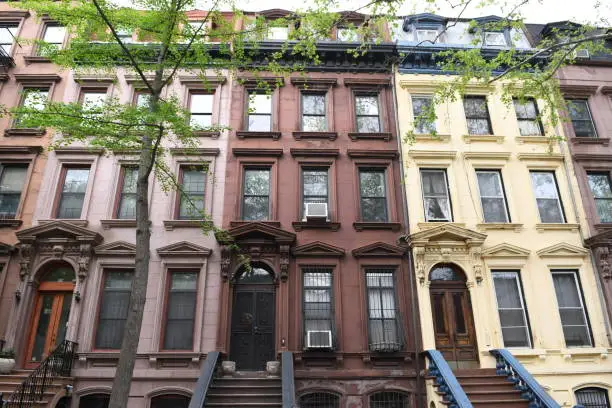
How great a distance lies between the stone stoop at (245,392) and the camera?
959cm

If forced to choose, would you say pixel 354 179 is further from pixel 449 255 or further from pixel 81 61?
pixel 81 61

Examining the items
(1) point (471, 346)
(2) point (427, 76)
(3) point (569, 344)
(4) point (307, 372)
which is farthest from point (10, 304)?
(3) point (569, 344)

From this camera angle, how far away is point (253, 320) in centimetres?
1195

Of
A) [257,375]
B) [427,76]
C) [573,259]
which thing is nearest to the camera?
[257,375]

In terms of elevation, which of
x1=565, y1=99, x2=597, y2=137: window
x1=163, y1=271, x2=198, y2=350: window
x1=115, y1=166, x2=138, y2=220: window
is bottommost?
x1=163, y1=271, x2=198, y2=350: window

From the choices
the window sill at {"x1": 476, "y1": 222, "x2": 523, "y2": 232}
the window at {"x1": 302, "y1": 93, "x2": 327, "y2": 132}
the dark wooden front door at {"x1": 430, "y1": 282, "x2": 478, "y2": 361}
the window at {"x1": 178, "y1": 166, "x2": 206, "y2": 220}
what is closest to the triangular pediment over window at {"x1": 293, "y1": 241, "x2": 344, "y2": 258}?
the dark wooden front door at {"x1": 430, "y1": 282, "x2": 478, "y2": 361}

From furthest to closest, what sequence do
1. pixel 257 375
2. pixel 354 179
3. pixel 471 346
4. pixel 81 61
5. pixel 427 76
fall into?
1. pixel 427 76
2. pixel 354 179
3. pixel 471 346
4. pixel 257 375
5. pixel 81 61

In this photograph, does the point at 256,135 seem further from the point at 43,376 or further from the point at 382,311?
the point at 43,376

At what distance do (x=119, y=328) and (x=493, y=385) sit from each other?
1013 cm

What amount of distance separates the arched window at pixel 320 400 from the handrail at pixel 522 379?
4405 millimetres

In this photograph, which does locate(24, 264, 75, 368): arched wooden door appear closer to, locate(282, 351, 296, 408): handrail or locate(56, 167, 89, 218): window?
locate(56, 167, 89, 218): window

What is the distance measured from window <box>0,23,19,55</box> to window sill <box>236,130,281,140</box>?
9202 millimetres

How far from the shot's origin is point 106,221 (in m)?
12.4

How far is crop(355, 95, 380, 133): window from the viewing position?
47.9ft
